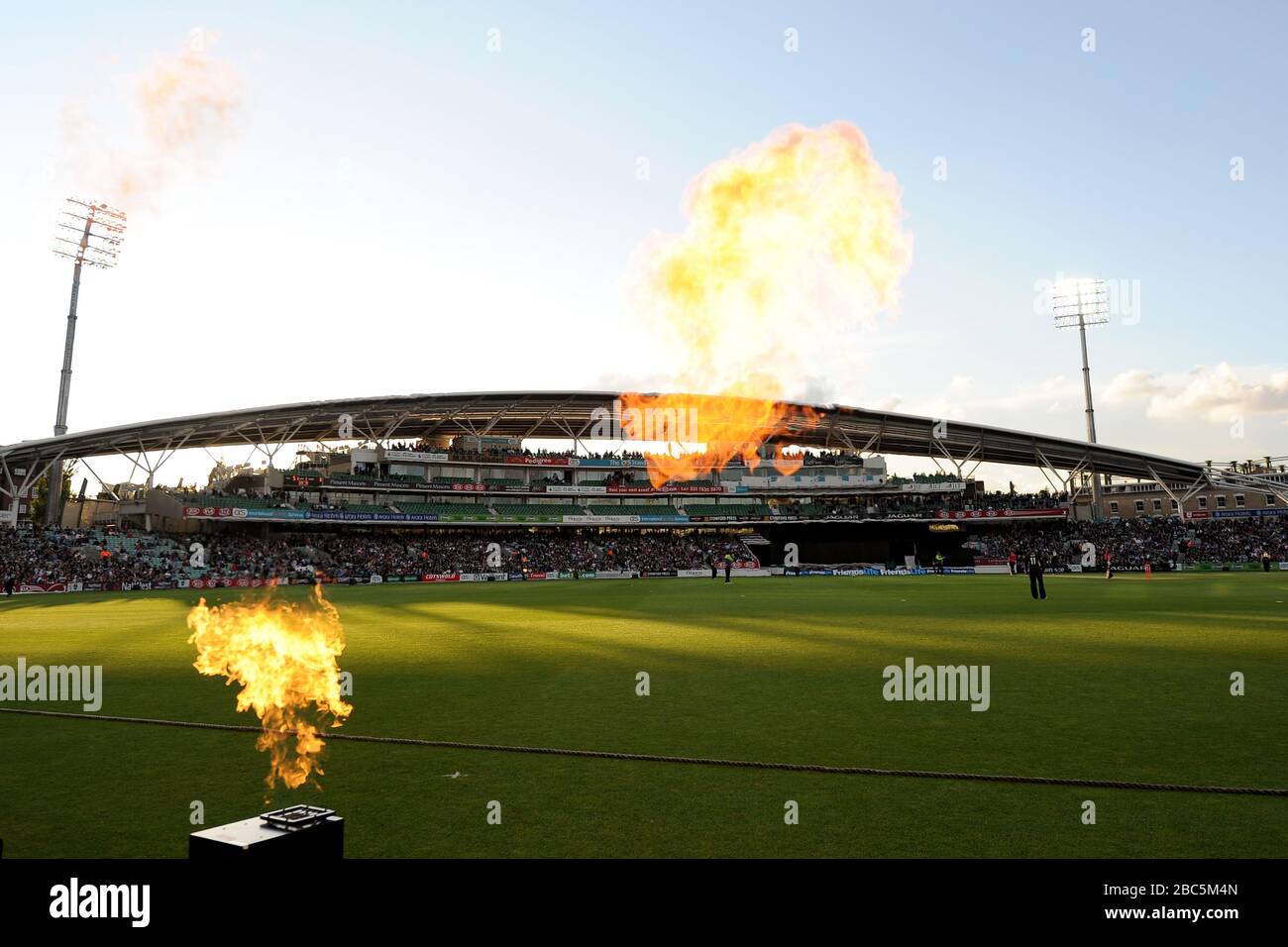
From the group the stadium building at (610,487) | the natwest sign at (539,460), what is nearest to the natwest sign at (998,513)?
the stadium building at (610,487)

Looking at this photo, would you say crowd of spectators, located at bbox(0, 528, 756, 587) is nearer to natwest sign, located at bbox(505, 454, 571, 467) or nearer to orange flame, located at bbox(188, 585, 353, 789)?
natwest sign, located at bbox(505, 454, 571, 467)

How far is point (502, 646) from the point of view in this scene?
1708 cm

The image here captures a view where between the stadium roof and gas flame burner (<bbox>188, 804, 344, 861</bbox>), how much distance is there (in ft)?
188

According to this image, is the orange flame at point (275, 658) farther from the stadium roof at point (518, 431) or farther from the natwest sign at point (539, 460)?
the natwest sign at point (539, 460)

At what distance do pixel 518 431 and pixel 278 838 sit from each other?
2969 inches

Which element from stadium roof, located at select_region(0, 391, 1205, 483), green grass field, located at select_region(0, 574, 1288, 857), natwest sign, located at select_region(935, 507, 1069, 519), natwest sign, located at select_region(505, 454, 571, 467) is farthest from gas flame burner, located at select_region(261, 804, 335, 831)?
natwest sign, located at select_region(505, 454, 571, 467)

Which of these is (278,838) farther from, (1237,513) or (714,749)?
(1237,513)

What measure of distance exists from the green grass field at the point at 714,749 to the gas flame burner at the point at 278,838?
1749 mm

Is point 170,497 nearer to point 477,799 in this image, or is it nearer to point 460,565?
point 460,565

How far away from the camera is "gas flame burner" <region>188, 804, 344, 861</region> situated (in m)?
3.33

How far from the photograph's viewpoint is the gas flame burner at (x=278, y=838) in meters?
3.33

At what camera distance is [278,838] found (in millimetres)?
3381
